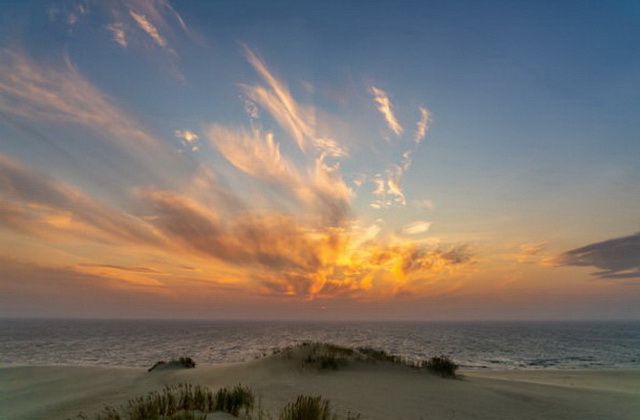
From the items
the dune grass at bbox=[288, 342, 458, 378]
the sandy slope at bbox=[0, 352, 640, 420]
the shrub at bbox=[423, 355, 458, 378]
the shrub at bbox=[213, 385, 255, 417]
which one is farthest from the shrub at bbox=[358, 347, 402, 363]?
the shrub at bbox=[213, 385, 255, 417]

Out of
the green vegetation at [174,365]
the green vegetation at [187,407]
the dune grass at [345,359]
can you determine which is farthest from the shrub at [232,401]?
the green vegetation at [174,365]

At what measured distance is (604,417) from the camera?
1149 centimetres

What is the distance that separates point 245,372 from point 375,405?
782cm

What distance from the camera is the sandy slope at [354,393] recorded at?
11523 millimetres

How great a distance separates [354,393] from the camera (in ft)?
42.0

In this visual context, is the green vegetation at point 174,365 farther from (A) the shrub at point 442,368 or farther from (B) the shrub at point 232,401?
(B) the shrub at point 232,401

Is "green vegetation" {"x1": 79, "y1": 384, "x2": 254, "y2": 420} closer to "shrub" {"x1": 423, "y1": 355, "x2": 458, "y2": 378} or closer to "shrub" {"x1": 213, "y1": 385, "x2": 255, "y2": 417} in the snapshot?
"shrub" {"x1": 213, "y1": 385, "x2": 255, "y2": 417}

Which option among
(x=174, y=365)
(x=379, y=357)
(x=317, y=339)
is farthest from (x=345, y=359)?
(x=317, y=339)

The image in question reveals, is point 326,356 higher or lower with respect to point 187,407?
higher

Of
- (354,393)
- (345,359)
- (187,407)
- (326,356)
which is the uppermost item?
(326,356)

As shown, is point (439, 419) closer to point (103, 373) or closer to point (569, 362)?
point (103, 373)

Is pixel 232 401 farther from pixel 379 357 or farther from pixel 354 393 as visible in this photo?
pixel 379 357

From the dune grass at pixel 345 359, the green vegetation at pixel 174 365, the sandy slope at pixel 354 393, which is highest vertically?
the dune grass at pixel 345 359

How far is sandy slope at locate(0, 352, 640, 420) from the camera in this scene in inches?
454
